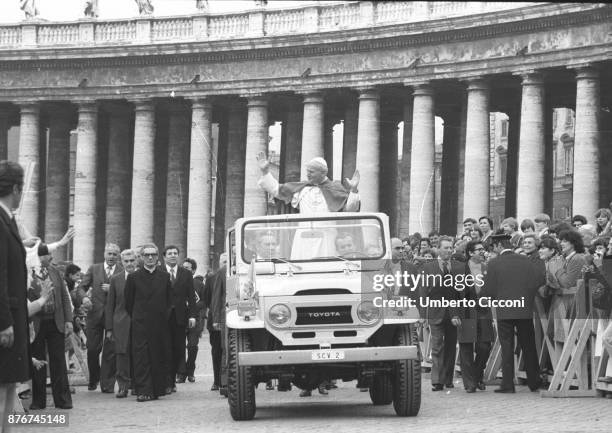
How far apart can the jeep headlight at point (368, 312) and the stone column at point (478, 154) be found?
113 ft

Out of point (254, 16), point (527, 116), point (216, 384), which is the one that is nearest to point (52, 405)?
point (216, 384)

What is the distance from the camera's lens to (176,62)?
2547 inches

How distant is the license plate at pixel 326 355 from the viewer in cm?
2097

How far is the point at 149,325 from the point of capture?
26266mm

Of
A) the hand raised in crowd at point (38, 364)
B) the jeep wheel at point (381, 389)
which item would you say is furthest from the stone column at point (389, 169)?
the hand raised in crowd at point (38, 364)

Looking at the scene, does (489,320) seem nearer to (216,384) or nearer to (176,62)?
(216,384)

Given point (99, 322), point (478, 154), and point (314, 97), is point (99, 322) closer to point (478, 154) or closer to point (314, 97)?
point (478, 154)

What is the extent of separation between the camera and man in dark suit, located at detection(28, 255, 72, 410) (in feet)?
78.0

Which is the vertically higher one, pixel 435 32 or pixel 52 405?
pixel 435 32

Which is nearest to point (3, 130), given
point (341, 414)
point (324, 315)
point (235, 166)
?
point (235, 166)

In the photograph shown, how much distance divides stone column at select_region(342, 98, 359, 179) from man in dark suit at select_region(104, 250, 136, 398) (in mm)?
37247

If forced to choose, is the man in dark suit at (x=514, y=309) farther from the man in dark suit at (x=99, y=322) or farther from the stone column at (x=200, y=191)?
the stone column at (x=200, y=191)

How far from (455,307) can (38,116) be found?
43522mm

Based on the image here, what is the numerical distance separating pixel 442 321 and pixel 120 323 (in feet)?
19.8
